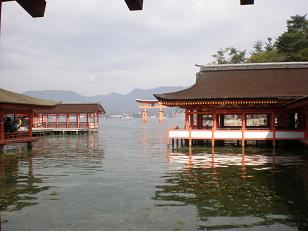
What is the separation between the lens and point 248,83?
31031 millimetres

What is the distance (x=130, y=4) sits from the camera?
4.44 metres

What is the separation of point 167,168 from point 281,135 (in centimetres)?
1389

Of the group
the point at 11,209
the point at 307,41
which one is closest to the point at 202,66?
the point at 11,209

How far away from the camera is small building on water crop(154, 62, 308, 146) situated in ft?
92.1

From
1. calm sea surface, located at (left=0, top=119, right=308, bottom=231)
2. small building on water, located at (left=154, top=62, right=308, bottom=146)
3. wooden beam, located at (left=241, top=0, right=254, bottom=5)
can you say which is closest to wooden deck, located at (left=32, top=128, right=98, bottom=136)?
small building on water, located at (left=154, top=62, right=308, bottom=146)

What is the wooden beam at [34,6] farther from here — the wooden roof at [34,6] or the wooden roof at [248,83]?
the wooden roof at [248,83]

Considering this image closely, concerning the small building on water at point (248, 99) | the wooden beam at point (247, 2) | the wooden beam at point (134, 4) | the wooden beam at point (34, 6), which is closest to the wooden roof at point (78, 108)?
the small building on water at point (248, 99)

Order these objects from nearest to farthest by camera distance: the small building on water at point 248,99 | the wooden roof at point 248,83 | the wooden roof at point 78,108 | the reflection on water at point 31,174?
the reflection on water at point 31,174, the small building on water at point 248,99, the wooden roof at point 248,83, the wooden roof at point 78,108

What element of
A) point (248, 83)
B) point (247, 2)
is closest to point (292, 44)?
point (248, 83)

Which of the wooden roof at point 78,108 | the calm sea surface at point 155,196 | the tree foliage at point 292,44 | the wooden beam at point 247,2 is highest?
the tree foliage at point 292,44

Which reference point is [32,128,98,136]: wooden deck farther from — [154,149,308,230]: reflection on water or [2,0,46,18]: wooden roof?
[2,0,46,18]: wooden roof

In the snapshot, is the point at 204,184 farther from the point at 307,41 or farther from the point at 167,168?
the point at 307,41

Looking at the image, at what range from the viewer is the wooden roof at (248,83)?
28.5 meters

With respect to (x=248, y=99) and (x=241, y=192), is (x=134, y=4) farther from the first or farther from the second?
(x=248, y=99)
